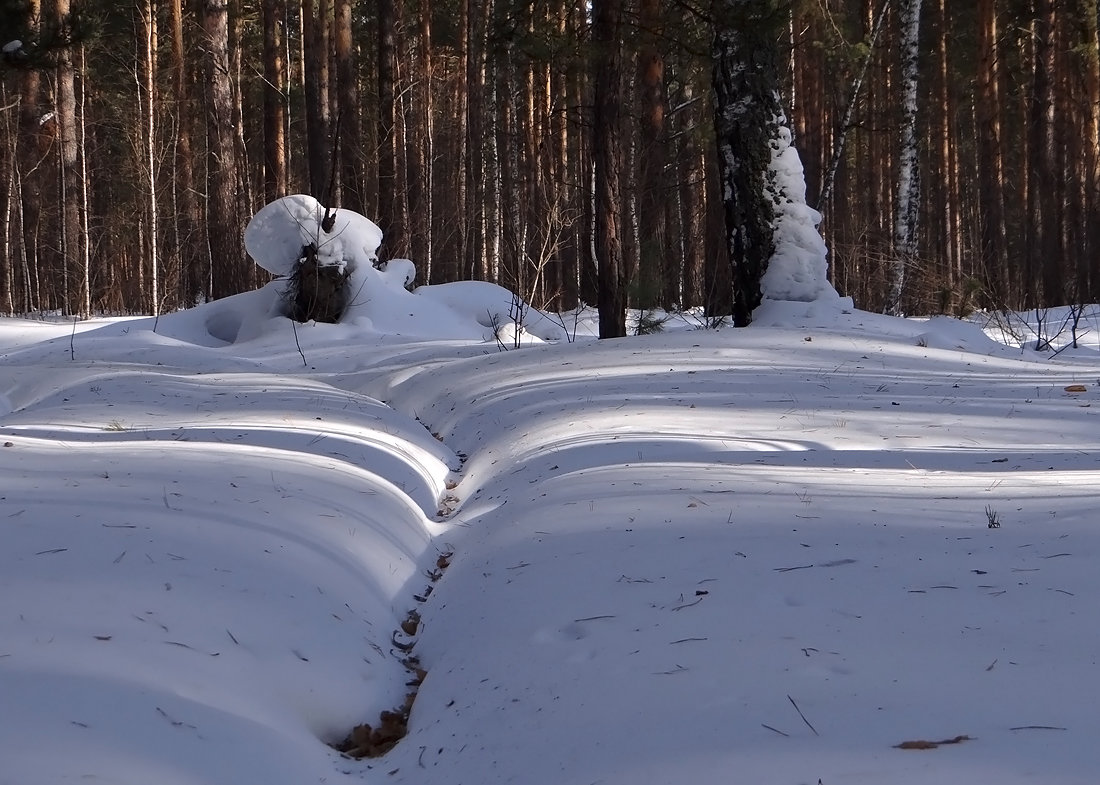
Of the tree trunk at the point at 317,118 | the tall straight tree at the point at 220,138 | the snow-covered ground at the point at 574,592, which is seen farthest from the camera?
the tree trunk at the point at 317,118

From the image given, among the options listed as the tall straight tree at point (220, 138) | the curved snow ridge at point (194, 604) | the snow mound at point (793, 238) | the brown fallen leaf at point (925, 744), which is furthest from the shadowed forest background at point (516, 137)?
the brown fallen leaf at point (925, 744)

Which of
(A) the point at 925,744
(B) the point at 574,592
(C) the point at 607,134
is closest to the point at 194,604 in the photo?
(B) the point at 574,592

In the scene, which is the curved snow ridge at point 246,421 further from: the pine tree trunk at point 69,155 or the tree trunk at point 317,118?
the pine tree trunk at point 69,155

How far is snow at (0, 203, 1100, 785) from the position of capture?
1.68 meters

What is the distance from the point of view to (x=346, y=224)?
11.4 m

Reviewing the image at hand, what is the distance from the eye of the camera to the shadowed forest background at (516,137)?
36.9 ft

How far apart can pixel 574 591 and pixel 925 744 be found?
44.9 inches

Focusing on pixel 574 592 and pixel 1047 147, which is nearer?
pixel 574 592

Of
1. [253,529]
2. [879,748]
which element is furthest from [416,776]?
[253,529]

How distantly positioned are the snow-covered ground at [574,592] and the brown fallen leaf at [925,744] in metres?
0.02

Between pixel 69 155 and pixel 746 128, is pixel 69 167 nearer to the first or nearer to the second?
pixel 69 155

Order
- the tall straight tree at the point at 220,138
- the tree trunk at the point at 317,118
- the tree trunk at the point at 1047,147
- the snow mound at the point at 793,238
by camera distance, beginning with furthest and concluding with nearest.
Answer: the tree trunk at the point at 1047,147, the tree trunk at the point at 317,118, the tall straight tree at the point at 220,138, the snow mound at the point at 793,238

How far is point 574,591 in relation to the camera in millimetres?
2541

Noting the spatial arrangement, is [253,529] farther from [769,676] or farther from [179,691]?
[769,676]
